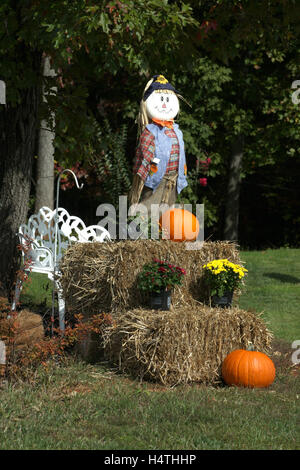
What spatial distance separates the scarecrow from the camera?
6.93 meters

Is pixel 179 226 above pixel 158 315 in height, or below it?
above

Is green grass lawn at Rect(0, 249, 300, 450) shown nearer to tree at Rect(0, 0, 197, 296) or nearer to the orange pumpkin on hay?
the orange pumpkin on hay

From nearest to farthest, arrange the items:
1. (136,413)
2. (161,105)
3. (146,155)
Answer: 1. (136,413)
2. (146,155)
3. (161,105)

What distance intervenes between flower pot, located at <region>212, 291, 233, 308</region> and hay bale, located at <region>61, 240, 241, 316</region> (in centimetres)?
21

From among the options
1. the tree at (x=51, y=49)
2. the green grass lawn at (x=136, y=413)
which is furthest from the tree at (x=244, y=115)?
the green grass lawn at (x=136, y=413)

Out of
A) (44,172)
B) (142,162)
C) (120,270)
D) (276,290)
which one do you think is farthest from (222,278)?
(44,172)

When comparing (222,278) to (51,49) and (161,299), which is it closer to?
(161,299)

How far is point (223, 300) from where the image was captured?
6266 mm

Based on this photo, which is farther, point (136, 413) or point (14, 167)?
point (14, 167)

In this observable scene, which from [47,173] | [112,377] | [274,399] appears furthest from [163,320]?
[47,173]

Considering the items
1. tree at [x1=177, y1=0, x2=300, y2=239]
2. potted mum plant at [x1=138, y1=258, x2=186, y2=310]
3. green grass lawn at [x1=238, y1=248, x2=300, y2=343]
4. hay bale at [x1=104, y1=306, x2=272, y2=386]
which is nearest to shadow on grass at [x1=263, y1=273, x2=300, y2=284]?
green grass lawn at [x1=238, y1=248, x2=300, y2=343]

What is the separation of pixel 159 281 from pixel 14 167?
7.62ft
